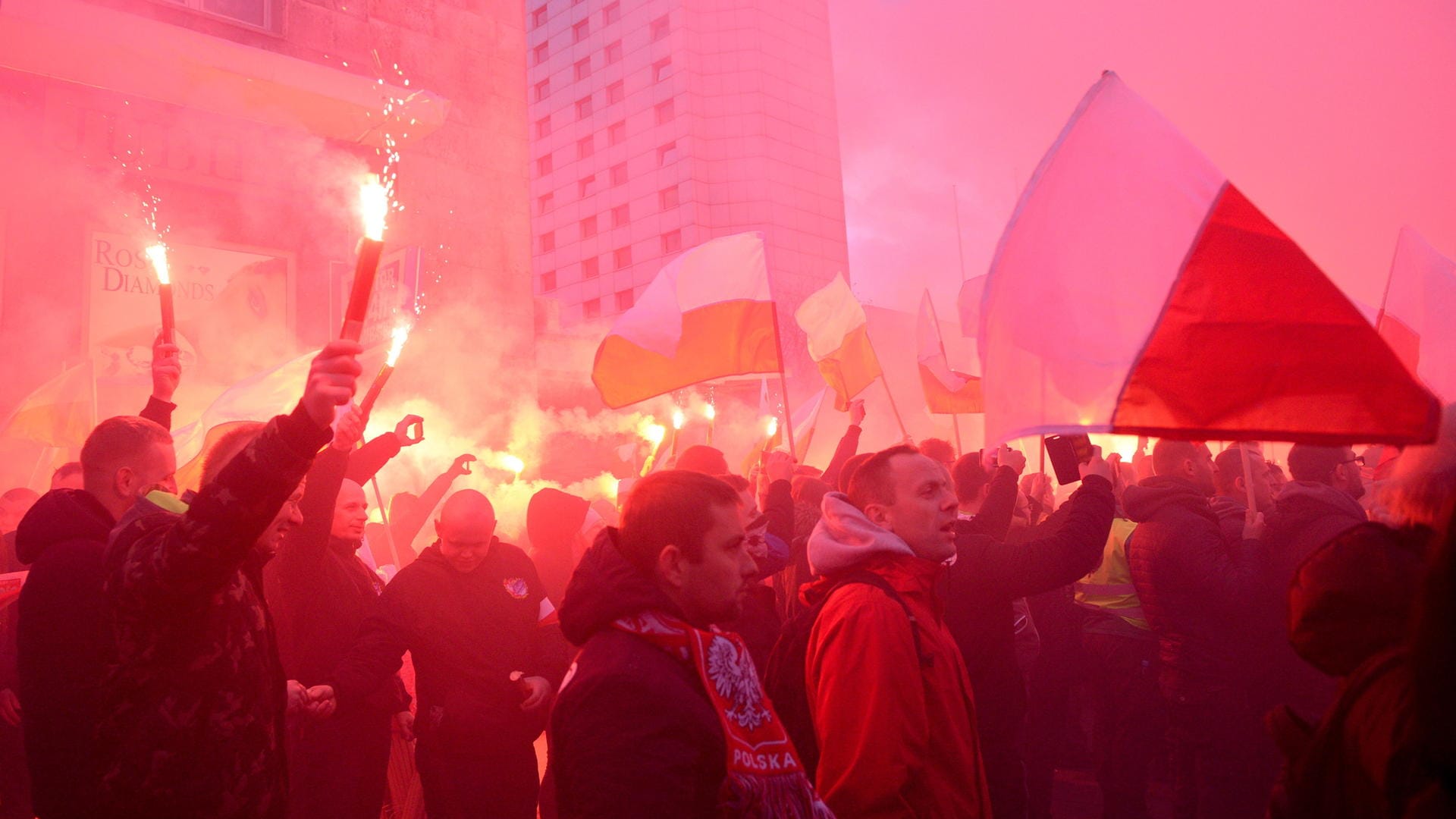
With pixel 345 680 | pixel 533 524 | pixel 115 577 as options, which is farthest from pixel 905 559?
pixel 533 524

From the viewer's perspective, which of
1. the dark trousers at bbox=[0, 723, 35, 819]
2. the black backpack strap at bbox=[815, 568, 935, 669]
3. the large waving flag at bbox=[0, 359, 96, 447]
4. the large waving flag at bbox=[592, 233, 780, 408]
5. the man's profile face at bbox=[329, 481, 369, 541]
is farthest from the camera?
the large waving flag at bbox=[592, 233, 780, 408]

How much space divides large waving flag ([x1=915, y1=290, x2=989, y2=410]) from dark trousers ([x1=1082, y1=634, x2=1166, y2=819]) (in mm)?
3886

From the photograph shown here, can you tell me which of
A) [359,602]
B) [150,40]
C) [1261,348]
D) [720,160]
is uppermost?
[720,160]

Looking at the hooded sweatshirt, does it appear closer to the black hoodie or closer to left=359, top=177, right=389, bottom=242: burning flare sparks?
left=359, top=177, right=389, bottom=242: burning flare sparks

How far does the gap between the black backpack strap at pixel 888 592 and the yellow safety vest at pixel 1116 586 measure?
10.7 ft

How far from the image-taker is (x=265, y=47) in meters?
15.8

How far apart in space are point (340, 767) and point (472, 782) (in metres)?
0.59

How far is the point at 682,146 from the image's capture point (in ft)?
139

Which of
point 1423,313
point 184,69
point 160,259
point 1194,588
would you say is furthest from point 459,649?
point 184,69

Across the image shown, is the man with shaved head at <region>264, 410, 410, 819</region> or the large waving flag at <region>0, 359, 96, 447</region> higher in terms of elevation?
the large waving flag at <region>0, 359, 96, 447</region>

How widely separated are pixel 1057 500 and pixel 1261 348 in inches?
533

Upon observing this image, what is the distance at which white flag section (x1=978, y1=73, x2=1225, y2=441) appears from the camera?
9.64ft

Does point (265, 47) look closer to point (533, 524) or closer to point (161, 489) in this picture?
point (533, 524)

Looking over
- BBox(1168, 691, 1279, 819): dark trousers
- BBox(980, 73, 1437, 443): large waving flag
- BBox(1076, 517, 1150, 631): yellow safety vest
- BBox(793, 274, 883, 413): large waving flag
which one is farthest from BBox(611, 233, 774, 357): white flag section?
BBox(980, 73, 1437, 443): large waving flag
